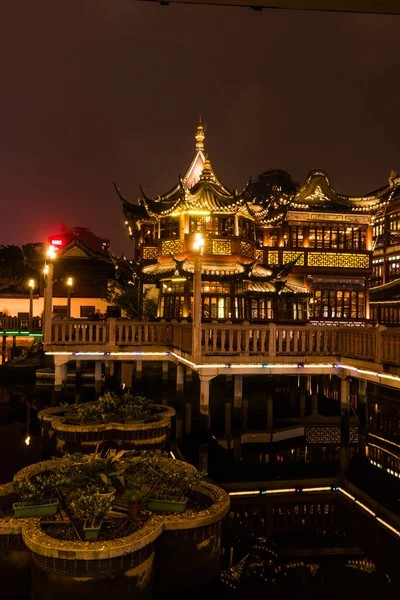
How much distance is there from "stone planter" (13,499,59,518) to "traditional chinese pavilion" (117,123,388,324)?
15.5 m

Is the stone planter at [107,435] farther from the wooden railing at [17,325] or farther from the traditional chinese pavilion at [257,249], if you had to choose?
the wooden railing at [17,325]

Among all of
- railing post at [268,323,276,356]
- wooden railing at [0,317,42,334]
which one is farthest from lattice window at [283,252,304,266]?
wooden railing at [0,317,42,334]

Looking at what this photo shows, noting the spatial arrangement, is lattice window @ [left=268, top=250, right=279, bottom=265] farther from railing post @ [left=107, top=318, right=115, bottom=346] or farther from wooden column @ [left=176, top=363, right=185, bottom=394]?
railing post @ [left=107, top=318, right=115, bottom=346]

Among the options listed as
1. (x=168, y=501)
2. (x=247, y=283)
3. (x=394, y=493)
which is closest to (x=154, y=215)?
(x=247, y=283)

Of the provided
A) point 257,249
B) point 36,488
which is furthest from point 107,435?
point 257,249

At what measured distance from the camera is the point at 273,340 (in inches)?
553

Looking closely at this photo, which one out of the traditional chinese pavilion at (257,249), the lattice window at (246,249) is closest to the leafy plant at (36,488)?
the traditional chinese pavilion at (257,249)

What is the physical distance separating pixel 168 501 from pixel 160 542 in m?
0.57

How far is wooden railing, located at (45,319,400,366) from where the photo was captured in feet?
39.6

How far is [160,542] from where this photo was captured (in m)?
6.82

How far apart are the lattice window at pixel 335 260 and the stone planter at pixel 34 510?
22646mm

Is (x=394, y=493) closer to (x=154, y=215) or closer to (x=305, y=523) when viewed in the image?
(x=305, y=523)

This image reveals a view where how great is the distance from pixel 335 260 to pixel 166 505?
22592mm

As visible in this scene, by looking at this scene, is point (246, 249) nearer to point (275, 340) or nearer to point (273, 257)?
point (273, 257)
